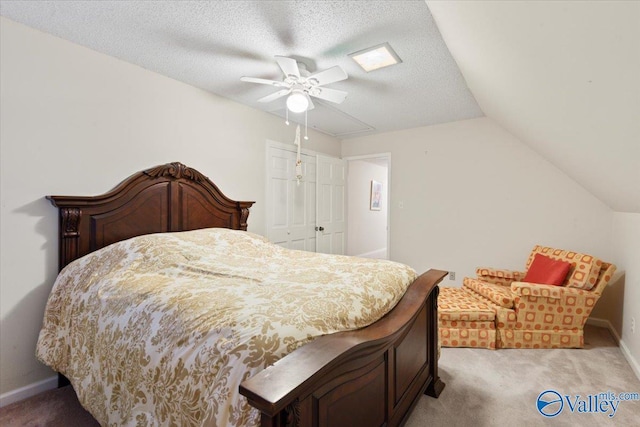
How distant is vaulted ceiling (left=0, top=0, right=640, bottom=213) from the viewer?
1.10 m

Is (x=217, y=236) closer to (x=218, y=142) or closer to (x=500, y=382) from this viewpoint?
(x=218, y=142)

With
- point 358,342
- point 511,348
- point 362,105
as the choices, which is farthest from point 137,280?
point 511,348

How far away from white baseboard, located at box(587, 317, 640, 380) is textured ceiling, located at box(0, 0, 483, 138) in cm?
262

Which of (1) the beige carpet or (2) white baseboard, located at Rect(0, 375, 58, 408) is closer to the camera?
(1) the beige carpet

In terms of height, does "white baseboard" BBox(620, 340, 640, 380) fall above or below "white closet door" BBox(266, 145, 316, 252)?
below

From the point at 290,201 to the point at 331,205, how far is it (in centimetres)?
93

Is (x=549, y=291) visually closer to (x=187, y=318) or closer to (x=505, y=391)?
(x=505, y=391)

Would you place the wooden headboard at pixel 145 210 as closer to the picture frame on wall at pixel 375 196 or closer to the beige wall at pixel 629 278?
the beige wall at pixel 629 278

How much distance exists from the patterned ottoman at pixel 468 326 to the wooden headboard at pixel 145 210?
2.25m

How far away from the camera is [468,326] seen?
2.63 metres

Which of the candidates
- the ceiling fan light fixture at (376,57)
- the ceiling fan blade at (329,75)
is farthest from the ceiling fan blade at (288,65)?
the ceiling fan light fixture at (376,57)

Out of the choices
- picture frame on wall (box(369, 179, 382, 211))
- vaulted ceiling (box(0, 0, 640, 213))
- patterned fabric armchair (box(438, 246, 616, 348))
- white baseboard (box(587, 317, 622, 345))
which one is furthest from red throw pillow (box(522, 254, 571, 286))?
picture frame on wall (box(369, 179, 382, 211))

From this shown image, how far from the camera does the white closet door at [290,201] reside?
3.71 m

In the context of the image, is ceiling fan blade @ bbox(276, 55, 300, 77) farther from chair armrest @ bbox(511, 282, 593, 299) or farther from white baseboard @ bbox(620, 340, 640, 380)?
white baseboard @ bbox(620, 340, 640, 380)
